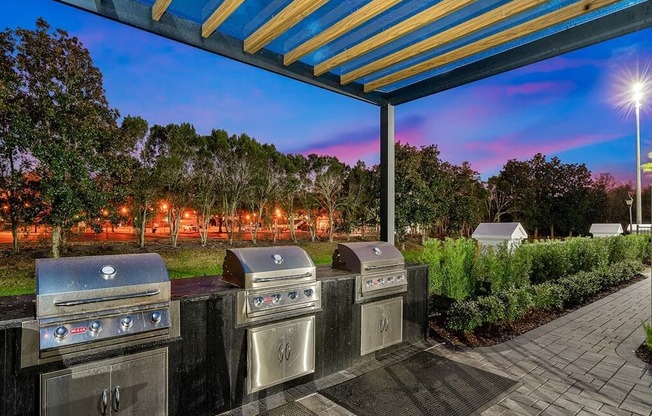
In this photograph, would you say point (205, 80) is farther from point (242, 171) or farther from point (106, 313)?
point (106, 313)

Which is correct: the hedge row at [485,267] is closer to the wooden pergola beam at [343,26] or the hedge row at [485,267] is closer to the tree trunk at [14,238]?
the wooden pergola beam at [343,26]

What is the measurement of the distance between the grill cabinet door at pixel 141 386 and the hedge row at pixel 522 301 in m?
3.30

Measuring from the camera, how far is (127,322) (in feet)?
6.50

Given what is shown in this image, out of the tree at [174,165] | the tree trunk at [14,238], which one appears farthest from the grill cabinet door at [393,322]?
the tree at [174,165]

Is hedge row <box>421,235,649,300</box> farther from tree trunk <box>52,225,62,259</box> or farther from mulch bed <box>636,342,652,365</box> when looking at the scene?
tree trunk <box>52,225,62,259</box>

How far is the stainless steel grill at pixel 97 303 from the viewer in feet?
5.80

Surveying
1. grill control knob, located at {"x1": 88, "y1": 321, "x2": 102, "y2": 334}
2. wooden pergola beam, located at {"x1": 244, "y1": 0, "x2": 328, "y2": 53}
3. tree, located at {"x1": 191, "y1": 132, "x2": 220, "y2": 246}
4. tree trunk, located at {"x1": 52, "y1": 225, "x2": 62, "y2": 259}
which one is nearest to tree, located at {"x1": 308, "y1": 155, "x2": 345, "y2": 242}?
tree, located at {"x1": 191, "y1": 132, "x2": 220, "y2": 246}

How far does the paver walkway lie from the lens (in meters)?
2.58

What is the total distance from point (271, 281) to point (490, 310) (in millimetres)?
3010

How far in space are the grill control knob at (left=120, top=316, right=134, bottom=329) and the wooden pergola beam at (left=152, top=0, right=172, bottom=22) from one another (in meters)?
2.11

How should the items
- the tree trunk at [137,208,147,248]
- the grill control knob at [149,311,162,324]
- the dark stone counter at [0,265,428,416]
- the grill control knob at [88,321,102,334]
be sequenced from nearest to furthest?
the dark stone counter at [0,265,428,416] < the grill control knob at [88,321,102,334] < the grill control knob at [149,311,162,324] < the tree trunk at [137,208,147,248]

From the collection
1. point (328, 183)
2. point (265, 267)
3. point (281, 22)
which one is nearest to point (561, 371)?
point (265, 267)

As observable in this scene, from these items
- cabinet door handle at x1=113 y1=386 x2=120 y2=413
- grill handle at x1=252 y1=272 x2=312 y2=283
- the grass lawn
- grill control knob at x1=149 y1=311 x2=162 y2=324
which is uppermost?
grill handle at x1=252 y1=272 x2=312 y2=283

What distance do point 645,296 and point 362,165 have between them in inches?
633
